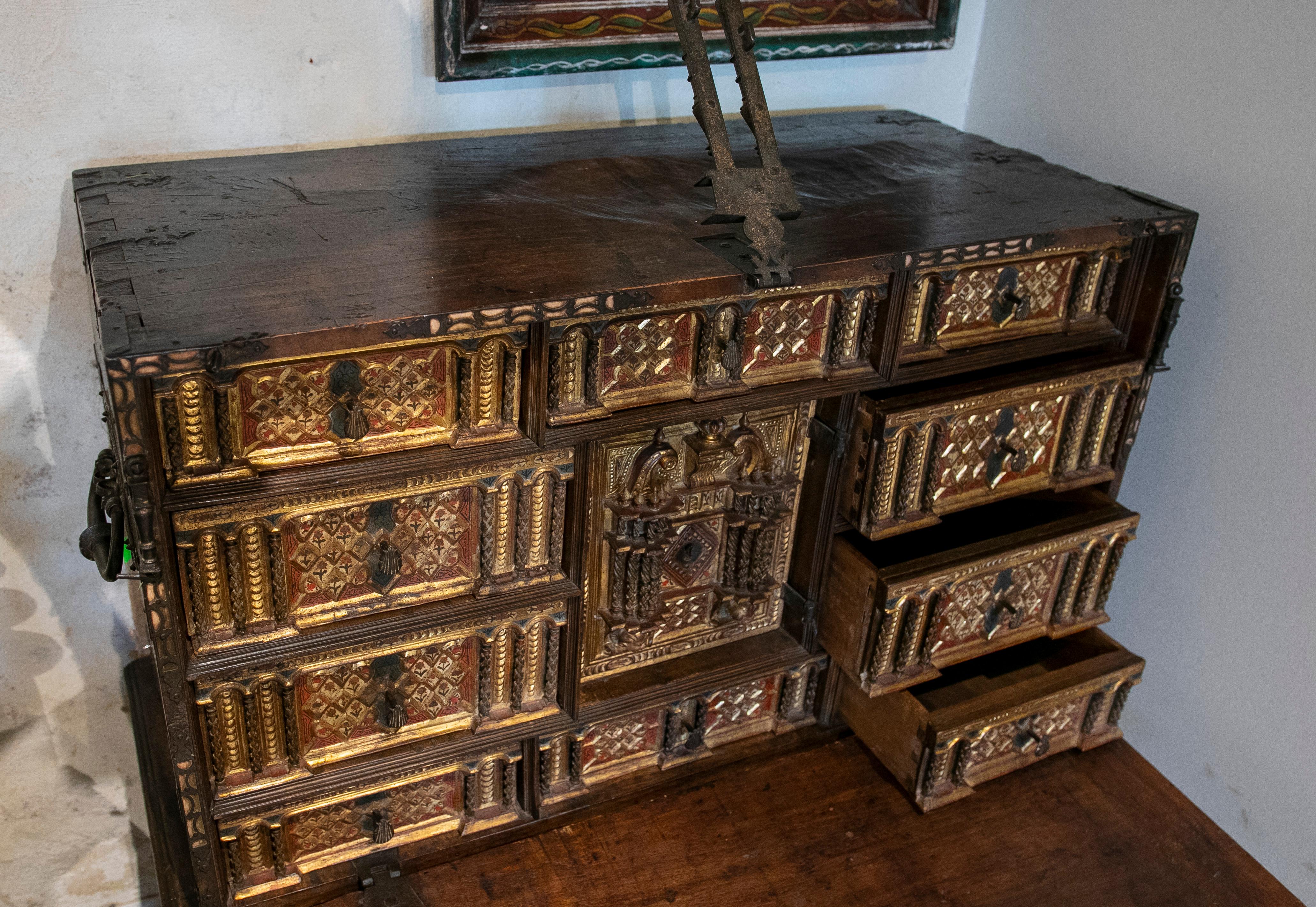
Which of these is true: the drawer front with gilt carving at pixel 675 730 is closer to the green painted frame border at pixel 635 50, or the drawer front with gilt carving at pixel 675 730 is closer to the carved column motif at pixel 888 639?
the carved column motif at pixel 888 639

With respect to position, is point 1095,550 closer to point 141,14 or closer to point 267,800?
point 267,800

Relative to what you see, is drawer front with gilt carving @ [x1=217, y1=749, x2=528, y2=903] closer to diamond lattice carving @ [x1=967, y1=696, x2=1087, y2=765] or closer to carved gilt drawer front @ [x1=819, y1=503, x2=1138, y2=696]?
carved gilt drawer front @ [x1=819, y1=503, x2=1138, y2=696]

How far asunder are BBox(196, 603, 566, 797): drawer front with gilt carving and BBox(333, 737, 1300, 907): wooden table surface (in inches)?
8.5

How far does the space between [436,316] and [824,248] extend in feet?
1.51

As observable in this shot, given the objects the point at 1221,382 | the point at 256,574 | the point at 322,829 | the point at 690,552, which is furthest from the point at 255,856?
the point at 1221,382

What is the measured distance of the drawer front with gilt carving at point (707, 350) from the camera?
1.25 m

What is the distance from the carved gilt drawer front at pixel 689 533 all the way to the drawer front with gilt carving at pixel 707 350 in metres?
0.08

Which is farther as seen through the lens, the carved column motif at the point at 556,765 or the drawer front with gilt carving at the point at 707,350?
the carved column motif at the point at 556,765

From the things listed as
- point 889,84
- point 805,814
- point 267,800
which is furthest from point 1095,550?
point 267,800

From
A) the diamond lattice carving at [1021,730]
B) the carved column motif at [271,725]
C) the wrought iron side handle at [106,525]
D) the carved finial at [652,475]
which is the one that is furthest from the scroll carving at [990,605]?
the wrought iron side handle at [106,525]

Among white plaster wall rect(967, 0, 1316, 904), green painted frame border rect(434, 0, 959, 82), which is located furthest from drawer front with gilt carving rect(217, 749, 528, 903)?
white plaster wall rect(967, 0, 1316, 904)

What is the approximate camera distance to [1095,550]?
1691mm

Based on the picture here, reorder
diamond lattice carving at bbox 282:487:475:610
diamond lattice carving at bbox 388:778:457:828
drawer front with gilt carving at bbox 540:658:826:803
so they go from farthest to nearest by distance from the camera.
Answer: drawer front with gilt carving at bbox 540:658:826:803 < diamond lattice carving at bbox 388:778:457:828 < diamond lattice carving at bbox 282:487:475:610

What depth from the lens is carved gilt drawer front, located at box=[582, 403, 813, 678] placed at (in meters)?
1.42
